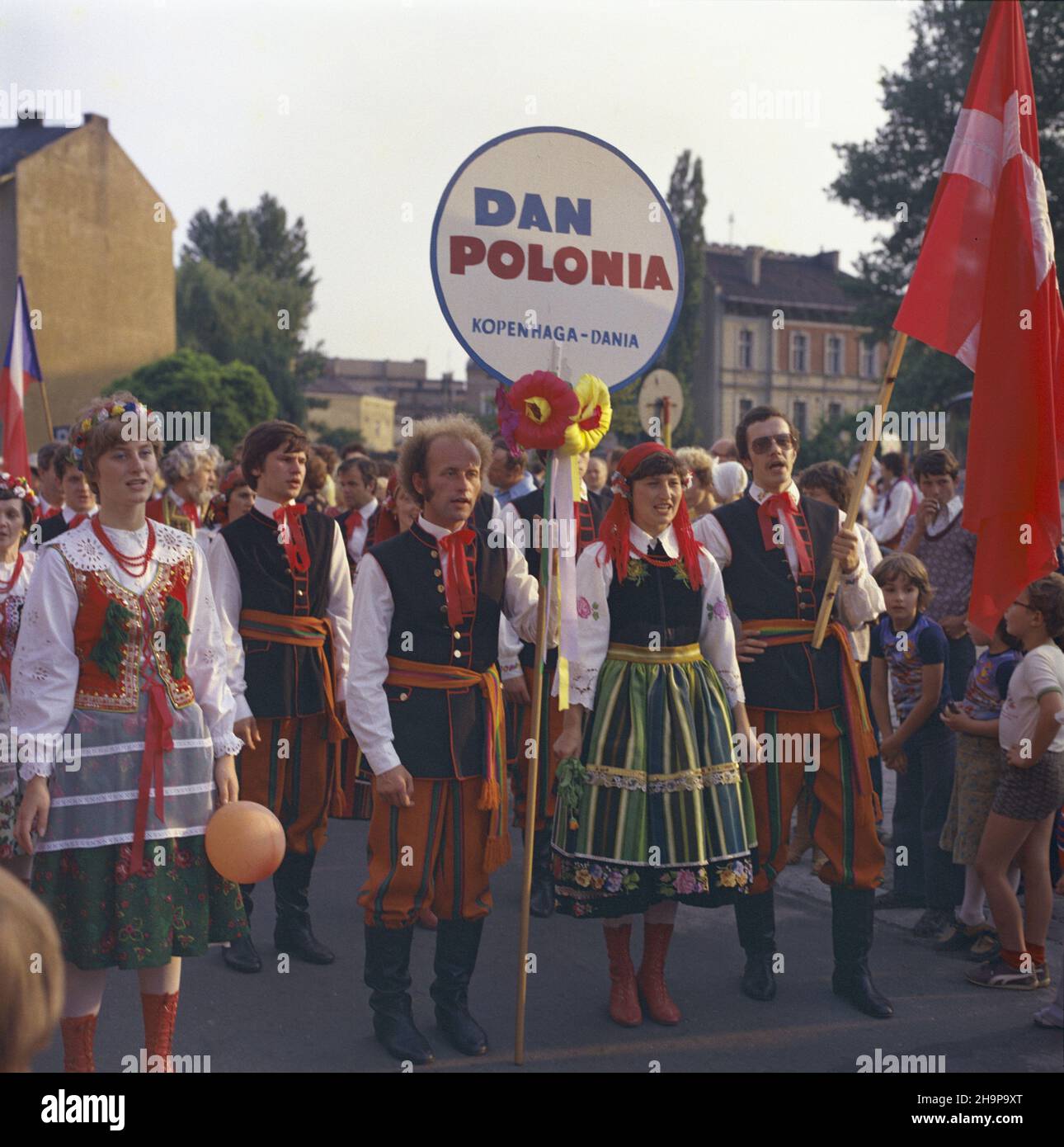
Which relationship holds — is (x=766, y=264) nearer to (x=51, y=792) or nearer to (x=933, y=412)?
(x=933, y=412)

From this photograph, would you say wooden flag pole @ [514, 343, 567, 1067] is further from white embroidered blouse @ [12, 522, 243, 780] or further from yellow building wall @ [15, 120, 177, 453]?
yellow building wall @ [15, 120, 177, 453]

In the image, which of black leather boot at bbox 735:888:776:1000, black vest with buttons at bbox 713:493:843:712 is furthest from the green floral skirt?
black vest with buttons at bbox 713:493:843:712

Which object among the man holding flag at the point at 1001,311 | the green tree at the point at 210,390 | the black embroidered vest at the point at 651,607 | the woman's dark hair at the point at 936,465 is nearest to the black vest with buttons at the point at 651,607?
the black embroidered vest at the point at 651,607

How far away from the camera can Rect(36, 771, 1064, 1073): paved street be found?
171 inches

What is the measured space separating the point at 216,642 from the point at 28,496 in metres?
1.65

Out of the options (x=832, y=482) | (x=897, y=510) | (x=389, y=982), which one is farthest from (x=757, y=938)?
(x=897, y=510)

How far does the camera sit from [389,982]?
4441mm

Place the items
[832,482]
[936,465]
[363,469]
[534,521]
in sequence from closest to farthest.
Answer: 1. [832,482]
2. [534,521]
3. [936,465]
4. [363,469]

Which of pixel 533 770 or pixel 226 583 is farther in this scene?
pixel 226 583

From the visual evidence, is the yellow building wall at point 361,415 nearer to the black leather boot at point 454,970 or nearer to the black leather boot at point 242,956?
the black leather boot at point 242,956

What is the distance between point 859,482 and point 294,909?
2.88 meters

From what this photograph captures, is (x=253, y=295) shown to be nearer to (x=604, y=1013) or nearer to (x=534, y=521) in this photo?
(x=534, y=521)

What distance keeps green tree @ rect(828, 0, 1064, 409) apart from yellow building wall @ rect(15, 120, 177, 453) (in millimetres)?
23257
